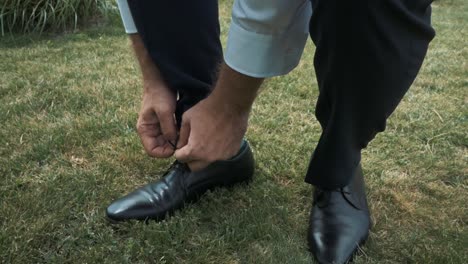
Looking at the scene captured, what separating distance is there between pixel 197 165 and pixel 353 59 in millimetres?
495

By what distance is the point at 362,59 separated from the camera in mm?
741

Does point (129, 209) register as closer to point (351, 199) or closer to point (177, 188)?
point (177, 188)

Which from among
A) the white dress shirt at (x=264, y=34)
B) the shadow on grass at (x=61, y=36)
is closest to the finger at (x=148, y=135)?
the white dress shirt at (x=264, y=34)

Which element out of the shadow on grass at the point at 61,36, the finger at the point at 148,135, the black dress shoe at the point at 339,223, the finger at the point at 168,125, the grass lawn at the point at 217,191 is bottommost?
the shadow on grass at the point at 61,36

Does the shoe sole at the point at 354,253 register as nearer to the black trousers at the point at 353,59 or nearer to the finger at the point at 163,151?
the black trousers at the point at 353,59

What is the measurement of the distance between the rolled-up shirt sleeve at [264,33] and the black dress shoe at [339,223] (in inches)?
13.7

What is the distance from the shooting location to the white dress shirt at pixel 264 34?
→ 2.57 ft

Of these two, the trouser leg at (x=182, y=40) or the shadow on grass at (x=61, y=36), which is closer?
the trouser leg at (x=182, y=40)

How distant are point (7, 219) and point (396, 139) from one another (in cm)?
108

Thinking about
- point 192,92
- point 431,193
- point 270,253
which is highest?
point 192,92

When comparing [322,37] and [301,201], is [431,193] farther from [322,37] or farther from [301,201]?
[322,37]

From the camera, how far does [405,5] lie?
0.70 meters

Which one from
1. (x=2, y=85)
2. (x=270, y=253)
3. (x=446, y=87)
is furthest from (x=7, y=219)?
(x=446, y=87)

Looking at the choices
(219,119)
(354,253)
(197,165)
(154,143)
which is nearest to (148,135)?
(154,143)
